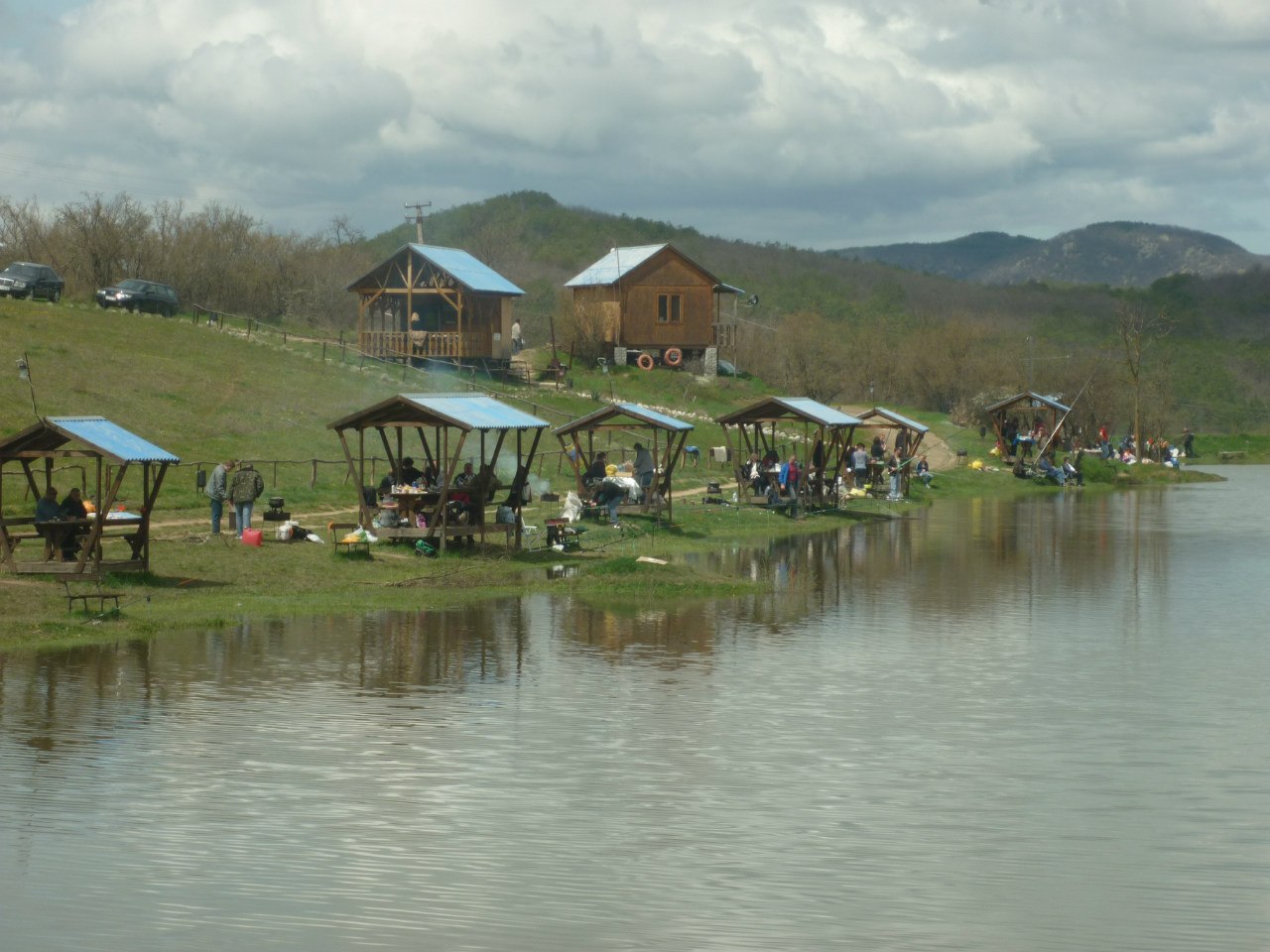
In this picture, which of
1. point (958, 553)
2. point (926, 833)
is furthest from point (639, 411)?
point (926, 833)

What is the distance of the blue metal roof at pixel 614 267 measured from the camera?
266 ft

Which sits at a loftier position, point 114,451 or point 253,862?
point 114,451

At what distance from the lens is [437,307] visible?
7462 centimetres

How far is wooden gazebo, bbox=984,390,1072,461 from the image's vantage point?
70062 millimetres

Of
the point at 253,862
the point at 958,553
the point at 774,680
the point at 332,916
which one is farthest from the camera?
the point at 958,553

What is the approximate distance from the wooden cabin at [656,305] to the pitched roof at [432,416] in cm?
4723

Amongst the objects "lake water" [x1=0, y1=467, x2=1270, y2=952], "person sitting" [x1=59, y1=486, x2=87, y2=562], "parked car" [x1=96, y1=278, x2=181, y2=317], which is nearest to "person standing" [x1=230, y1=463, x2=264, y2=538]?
"person sitting" [x1=59, y1=486, x2=87, y2=562]

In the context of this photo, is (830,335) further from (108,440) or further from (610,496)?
(108,440)

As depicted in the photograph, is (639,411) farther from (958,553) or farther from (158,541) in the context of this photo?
(158,541)

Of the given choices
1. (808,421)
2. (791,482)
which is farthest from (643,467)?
(808,421)

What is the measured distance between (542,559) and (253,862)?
19.1 meters

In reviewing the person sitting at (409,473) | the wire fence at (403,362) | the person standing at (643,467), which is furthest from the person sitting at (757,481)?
the wire fence at (403,362)

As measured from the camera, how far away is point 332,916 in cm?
1172

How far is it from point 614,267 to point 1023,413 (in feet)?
65.0
